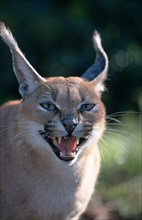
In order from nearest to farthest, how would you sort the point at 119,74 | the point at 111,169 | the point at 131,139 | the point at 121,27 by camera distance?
1. the point at 111,169
2. the point at 131,139
3. the point at 119,74
4. the point at 121,27

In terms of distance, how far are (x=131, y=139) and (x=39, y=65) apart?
4.45 metres

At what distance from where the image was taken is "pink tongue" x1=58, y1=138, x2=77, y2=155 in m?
6.92

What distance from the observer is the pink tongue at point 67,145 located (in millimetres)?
6922

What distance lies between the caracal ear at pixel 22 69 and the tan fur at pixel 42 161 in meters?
0.03

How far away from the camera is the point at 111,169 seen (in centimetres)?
970

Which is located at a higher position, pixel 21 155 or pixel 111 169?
pixel 21 155

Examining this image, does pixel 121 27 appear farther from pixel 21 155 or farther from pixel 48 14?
pixel 21 155

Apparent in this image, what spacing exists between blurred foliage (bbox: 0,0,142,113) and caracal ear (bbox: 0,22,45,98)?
20.6 feet

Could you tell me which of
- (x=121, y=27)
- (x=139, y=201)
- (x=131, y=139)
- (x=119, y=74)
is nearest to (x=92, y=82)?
(x=139, y=201)

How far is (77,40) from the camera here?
14.4 m

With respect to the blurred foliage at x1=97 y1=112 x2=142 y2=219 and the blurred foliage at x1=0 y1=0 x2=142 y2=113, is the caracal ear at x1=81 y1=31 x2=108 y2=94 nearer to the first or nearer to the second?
the blurred foliage at x1=97 y1=112 x2=142 y2=219

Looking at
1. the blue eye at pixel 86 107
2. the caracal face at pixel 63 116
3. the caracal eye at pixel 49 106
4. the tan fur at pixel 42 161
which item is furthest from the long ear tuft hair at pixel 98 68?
the caracal eye at pixel 49 106

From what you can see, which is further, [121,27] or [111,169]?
[121,27]

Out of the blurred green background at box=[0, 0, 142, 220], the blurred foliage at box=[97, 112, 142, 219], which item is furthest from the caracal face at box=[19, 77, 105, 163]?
the blurred green background at box=[0, 0, 142, 220]
